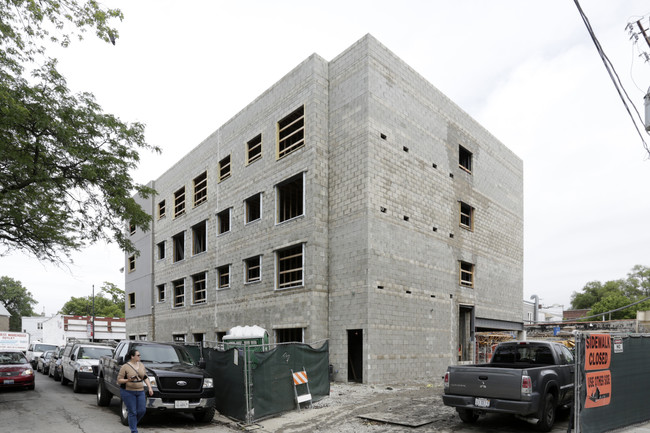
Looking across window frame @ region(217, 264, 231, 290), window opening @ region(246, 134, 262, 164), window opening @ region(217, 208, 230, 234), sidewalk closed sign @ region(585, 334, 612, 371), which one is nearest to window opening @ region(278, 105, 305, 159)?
window opening @ region(246, 134, 262, 164)

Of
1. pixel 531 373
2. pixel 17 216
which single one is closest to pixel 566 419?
pixel 531 373

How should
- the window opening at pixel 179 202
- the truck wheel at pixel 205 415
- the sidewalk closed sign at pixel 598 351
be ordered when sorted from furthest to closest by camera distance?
the window opening at pixel 179 202 < the truck wheel at pixel 205 415 < the sidewalk closed sign at pixel 598 351

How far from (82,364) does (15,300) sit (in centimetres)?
11712

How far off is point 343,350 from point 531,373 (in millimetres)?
11031

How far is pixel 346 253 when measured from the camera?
67.1 feet

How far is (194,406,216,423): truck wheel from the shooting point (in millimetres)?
11891

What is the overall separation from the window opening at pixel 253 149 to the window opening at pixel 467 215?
36.7ft

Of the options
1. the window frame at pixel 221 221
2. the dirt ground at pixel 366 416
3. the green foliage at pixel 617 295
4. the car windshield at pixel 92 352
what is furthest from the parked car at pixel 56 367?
the green foliage at pixel 617 295

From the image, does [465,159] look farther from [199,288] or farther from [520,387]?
[520,387]

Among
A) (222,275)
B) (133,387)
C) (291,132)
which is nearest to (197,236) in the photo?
(222,275)

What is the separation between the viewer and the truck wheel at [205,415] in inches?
468

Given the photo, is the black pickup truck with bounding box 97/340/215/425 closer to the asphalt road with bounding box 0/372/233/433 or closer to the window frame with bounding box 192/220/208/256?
the asphalt road with bounding box 0/372/233/433

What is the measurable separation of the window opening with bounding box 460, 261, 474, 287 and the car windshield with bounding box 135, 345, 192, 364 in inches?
671

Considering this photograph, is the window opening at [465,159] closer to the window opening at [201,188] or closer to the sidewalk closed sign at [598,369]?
the window opening at [201,188]
